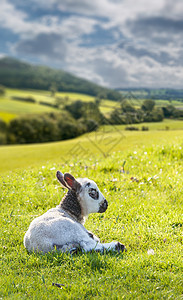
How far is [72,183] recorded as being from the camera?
5445 millimetres

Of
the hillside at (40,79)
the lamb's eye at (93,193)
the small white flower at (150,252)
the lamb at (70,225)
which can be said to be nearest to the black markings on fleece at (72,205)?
the lamb at (70,225)

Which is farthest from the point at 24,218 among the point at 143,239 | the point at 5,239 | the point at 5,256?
the point at 143,239

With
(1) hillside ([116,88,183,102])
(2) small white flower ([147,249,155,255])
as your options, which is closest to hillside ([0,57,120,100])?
(1) hillside ([116,88,183,102])

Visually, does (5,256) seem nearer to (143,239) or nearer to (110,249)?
(110,249)

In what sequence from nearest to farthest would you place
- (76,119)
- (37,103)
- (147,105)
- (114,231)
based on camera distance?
(114,231) → (147,105) → (37,103) → (76,119)

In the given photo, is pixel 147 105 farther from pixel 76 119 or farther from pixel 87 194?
pixel 87 194

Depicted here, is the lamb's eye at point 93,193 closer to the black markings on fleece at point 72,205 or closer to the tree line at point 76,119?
the black markings on fleece at point 72,205

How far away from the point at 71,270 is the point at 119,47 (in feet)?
43.6

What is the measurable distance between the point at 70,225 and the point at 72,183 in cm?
80

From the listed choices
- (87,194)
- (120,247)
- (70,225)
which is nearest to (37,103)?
(87,194)

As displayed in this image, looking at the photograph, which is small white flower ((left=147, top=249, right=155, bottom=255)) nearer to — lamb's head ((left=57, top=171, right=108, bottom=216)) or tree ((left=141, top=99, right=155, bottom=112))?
lamb's head ((left=57, top=171, right=108, bottom=216))

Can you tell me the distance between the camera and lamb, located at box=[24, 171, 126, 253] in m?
4.95

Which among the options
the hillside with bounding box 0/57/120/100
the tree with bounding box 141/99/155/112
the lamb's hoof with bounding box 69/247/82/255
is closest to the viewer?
the lamb's hoof with bounding box 69/247/82/255

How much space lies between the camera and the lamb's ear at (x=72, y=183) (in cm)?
539
